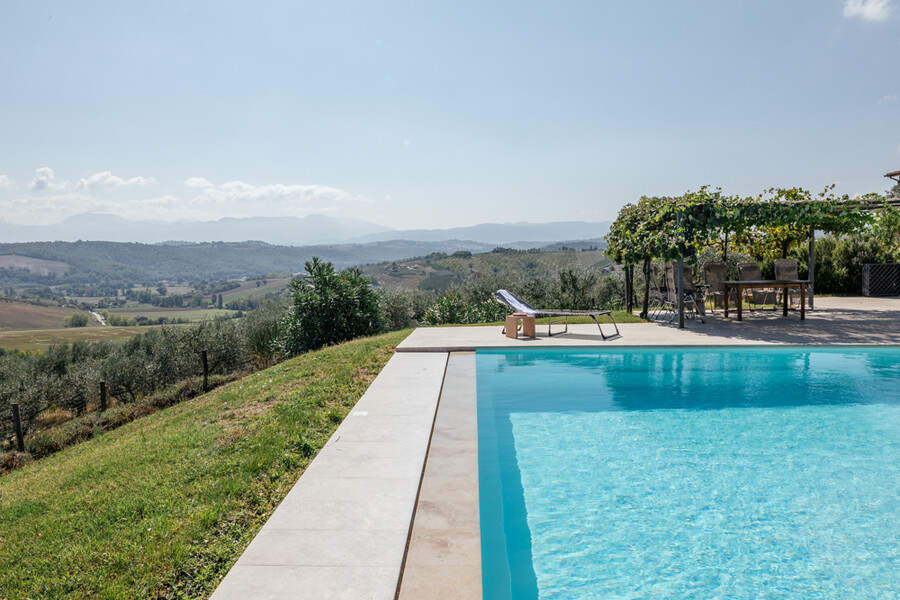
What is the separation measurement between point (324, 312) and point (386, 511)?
32.9 feet

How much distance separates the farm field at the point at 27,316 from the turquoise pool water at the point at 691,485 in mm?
81115

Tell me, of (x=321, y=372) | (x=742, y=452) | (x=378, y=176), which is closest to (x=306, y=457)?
(x=321, y=372)

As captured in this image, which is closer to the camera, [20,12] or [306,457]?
[306,457]

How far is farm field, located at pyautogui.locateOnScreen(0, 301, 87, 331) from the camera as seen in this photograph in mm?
67000

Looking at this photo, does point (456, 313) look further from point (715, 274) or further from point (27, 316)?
point (27, 316)

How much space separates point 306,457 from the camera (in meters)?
3.82

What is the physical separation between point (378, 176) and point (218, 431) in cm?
3265

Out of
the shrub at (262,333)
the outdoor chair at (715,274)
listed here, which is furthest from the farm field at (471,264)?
the outdoor chair at (715,274)

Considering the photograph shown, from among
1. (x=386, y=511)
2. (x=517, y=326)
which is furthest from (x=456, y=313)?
(x=386, y=511)

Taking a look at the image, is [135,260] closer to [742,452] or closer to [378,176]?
[378,176]

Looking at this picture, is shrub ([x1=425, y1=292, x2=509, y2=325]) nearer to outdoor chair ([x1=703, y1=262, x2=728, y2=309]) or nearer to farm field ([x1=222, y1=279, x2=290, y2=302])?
outdoor chair ([x1=703, y1=262, x2=728, y2=309])

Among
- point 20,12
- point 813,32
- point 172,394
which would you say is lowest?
point 172,394

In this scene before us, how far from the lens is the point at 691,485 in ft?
12.1

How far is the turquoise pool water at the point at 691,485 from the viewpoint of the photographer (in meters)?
2.66
